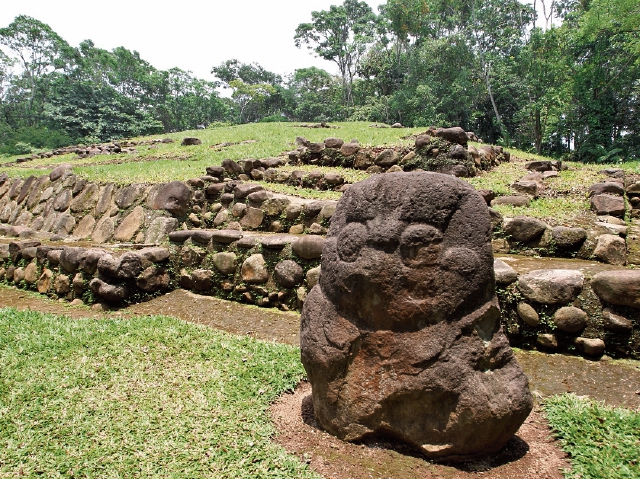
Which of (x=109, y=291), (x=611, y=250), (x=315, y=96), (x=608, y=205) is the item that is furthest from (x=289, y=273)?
(x=315, y=96)

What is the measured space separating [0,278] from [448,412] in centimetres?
766

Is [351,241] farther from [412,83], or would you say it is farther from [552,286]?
[412,83]

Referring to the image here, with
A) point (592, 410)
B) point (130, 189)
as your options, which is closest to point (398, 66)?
point (130, 189)

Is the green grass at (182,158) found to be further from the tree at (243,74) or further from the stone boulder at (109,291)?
the tree at (243,74)

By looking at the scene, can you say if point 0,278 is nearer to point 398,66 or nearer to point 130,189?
point 130,189

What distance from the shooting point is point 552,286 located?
4074 mm

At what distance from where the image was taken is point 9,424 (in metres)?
3.06

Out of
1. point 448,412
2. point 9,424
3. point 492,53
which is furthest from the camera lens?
point 492,53

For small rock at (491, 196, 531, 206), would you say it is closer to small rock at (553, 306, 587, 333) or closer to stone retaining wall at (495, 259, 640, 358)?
stone retaining wall at (495, 259, 640, 358)

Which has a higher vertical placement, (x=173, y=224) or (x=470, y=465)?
(x=173, y=224)

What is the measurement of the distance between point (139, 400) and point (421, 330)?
2.20 m

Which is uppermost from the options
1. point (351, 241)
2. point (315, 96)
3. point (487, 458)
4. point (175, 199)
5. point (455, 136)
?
point (315, 96)

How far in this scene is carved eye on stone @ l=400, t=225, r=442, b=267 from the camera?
2.59m

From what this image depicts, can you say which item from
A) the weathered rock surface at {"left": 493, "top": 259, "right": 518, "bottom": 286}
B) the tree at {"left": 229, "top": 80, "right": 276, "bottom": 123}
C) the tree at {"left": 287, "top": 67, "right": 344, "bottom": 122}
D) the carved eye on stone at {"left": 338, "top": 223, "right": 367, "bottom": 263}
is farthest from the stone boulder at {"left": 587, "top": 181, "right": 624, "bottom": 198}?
the tree at {"left": 229, "top": 80, "right": 276, "bottom": 123}
